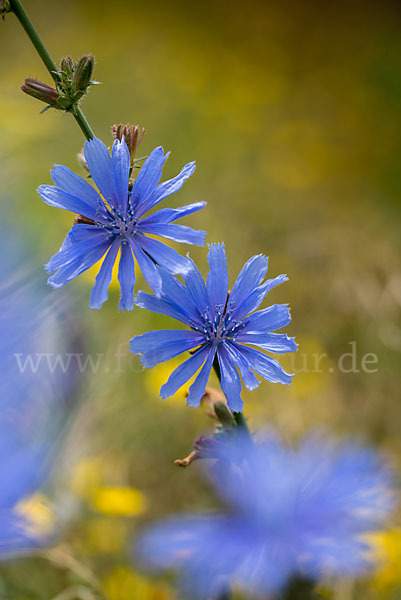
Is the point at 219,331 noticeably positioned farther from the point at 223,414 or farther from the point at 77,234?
the point at 77,234

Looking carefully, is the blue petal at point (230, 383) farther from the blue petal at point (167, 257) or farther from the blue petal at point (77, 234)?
the blue petal at point (77, 234)

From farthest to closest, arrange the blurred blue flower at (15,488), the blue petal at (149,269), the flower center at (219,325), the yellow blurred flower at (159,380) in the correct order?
the yellow blurred flower at (159,380) → the blurred blue flower at (15,488) → the flower center at (219,325) → the blue petal at (149,269)

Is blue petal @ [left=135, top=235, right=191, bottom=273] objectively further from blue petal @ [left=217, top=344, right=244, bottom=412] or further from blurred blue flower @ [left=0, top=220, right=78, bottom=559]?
blurred blue flower @ [left=0, top=220, right=78, bottom=559]

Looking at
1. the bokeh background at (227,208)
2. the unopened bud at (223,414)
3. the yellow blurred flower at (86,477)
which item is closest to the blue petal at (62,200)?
the unopened bud at (223,414)

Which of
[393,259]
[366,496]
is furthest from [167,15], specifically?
[366,496]

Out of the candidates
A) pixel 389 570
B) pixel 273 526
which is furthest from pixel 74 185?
pixel 389 570
